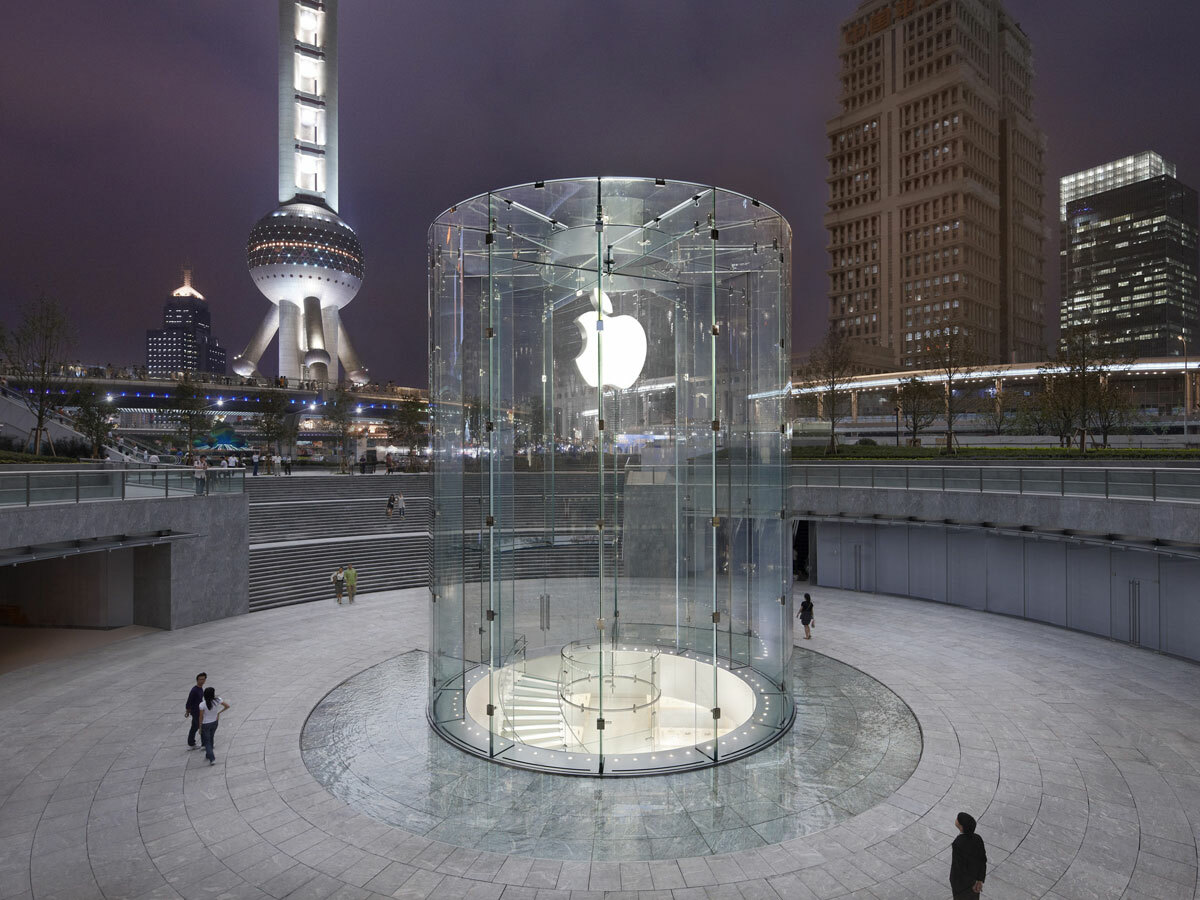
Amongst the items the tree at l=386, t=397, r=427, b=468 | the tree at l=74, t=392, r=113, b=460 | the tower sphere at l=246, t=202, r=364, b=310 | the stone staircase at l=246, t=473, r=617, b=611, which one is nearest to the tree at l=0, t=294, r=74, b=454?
the tree at l=74, t=392, r=113, b=460

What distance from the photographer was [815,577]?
23328 millimetres

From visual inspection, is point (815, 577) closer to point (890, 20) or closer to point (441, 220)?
point (441, 220)

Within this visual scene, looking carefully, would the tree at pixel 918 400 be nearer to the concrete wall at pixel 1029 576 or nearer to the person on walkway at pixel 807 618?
the concrete wall at pixel 1029 576

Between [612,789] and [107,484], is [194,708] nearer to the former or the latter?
[612,789]

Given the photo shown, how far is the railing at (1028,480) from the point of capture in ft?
46.3

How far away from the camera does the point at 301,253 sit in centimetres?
11244

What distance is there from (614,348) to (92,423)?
36.7 meters

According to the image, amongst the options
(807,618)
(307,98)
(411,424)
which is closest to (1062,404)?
(807,618)

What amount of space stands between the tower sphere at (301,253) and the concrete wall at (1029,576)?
114361mm

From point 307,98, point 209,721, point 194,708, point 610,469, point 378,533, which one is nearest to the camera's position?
point 209,721

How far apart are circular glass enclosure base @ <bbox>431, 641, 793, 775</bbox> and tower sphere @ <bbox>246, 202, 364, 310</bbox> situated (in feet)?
391

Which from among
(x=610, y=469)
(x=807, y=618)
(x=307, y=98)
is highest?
(x=307, y=98)

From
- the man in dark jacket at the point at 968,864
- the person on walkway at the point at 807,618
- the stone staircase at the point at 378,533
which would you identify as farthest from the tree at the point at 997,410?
the man in dark jacket at the point at 968,864

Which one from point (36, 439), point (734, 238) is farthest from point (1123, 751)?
point (36, 439)
